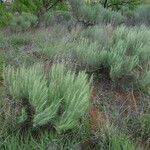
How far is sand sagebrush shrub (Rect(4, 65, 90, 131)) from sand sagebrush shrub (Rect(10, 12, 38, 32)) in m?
8.25

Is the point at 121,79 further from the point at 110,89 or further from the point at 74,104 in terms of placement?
the point at 74,104

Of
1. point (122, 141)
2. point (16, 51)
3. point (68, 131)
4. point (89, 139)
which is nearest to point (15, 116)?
point (68, 131)

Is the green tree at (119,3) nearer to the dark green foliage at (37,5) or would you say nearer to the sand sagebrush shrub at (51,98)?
the dark green foliage at (37,5)

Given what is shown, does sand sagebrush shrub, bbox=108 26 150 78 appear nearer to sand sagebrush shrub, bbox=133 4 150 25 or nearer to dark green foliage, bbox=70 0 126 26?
dark green foliage, bbox=70 0 126 26

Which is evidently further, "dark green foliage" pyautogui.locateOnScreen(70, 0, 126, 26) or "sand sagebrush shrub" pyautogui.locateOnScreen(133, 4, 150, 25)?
"sand sagebrush shrub" pyautogui.locateOnScreen(133, 4, 150, 25)

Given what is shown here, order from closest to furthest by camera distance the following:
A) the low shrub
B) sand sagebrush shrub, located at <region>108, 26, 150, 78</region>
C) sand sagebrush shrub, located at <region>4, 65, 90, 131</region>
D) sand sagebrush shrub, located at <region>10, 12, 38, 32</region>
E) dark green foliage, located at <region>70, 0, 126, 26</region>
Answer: sand sagebrush shrub, located at <region>4, 65, 90, 131</region> < sand sagebrush shrub, located at <region>108, 26, 150, 78</region> < the low shrub < dark green foliage, located at <region>70, 0, 126, 26</region> < sand sagebrush shrub, located at <region>10, 12, 38, 32</region>

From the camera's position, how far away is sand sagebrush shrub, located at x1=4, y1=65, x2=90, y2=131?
3.64 metres

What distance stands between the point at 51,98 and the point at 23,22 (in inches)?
349

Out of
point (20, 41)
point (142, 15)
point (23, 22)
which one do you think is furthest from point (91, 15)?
point (20, 41)

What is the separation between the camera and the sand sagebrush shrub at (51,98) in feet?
12.0

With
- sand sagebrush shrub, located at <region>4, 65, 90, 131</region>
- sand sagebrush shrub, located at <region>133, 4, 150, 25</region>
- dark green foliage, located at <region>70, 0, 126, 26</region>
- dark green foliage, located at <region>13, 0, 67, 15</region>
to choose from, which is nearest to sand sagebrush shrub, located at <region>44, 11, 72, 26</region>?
dark green foliage, located at <region>13, 0, 67, 15</region>

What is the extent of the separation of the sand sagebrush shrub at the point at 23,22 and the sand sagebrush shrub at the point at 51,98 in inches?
325

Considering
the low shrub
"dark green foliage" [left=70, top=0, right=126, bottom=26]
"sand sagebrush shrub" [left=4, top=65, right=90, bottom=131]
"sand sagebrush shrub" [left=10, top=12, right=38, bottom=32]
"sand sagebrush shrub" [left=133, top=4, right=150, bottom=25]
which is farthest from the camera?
"sand sagebrush shrub" [left=10, top=12, right=38, bottom=32]

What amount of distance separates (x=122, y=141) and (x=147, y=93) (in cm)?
173
